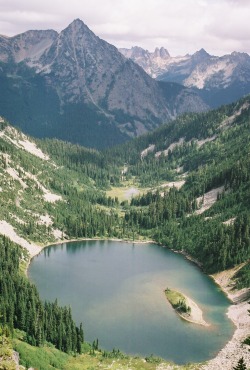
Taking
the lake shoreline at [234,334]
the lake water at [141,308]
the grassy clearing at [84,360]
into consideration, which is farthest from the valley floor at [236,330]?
the grassy clearing at [84,360]

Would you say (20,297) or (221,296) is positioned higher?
(20,297)

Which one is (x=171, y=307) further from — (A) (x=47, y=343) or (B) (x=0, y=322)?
(B) (x=0, y=322)

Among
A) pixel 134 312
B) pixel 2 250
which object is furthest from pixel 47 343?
pixel 2 250

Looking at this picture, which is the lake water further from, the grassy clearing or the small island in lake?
the grassy clearing

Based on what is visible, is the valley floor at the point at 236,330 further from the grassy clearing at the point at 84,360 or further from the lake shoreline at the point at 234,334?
the grassy clearing at the point at 84,360

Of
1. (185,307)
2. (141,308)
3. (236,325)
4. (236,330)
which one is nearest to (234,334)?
(236,330)

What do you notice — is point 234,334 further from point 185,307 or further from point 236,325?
point 185,307

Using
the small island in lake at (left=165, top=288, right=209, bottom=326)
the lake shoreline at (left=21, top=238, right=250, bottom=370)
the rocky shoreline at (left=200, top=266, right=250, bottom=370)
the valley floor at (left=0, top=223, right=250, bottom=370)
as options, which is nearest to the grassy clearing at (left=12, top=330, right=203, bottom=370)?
the valley floor at (left=0, top=223, right=250, bottom=370)
